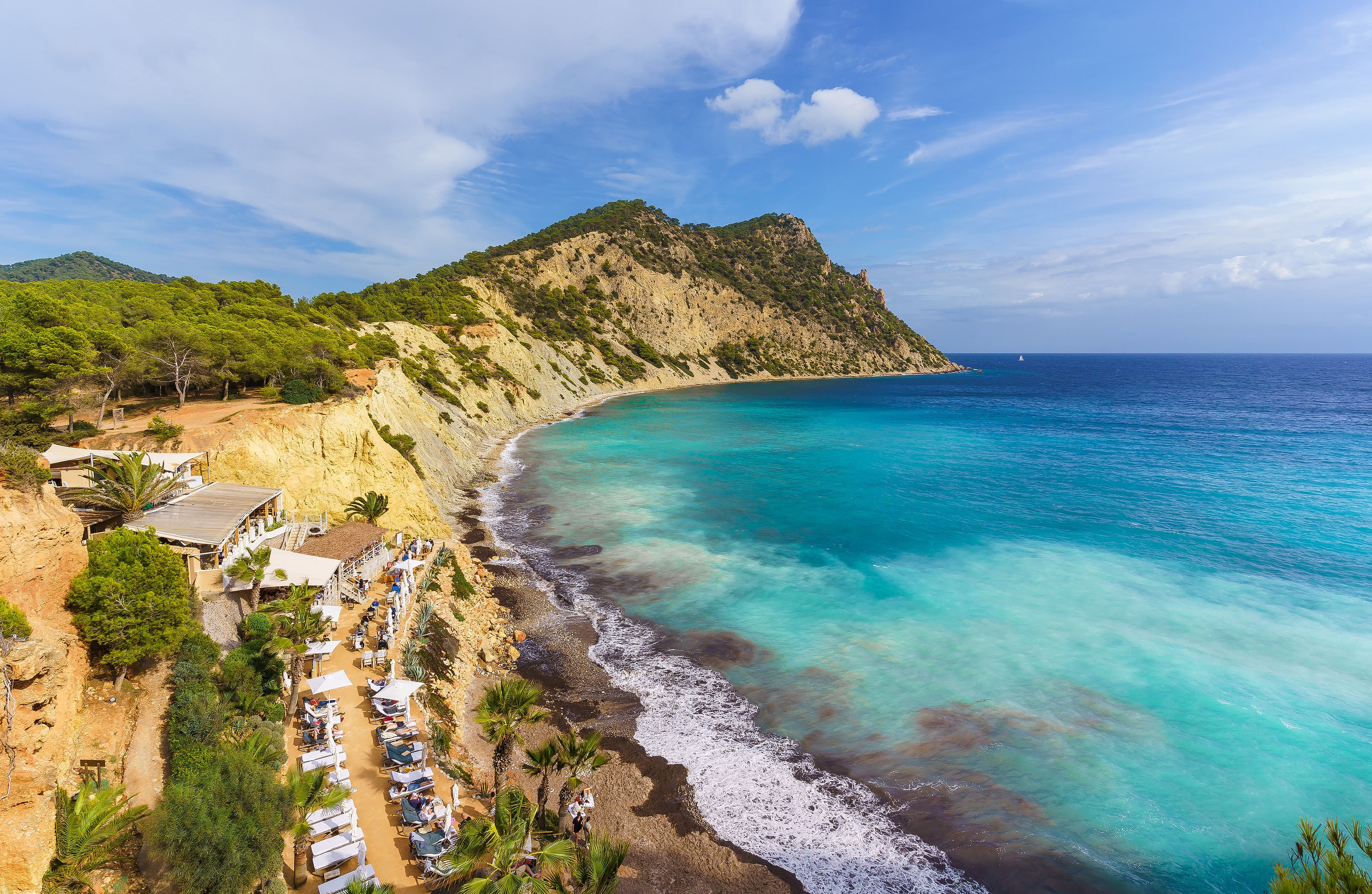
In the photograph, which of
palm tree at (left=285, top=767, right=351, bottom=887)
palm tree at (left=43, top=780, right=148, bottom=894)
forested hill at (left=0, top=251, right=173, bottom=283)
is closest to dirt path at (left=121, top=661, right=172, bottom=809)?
palm tree at (left=43, top=780, right=148, bottom=894)

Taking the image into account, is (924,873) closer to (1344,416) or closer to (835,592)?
(835,592)

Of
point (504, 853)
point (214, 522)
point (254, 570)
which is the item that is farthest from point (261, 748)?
point (214, 522)

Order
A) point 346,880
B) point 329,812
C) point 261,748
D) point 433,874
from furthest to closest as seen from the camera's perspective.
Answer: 1. point 329,812
2. point 261,748
3. point 433,874
4. point 346,880

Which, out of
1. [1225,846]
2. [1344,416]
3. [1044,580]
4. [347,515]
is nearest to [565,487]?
[347,515]

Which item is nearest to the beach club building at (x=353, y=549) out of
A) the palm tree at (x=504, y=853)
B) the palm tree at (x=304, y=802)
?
the palm tree at (x=304, y=802)

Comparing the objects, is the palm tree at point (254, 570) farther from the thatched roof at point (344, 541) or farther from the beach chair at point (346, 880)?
the beach chair at point (346, 880)

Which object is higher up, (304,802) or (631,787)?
(304,802)

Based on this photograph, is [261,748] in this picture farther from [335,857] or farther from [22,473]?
[22,473]
